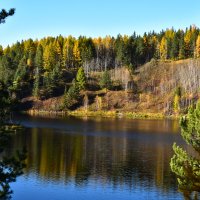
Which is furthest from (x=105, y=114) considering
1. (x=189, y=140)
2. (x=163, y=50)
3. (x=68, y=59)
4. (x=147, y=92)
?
(x=189, y=140)

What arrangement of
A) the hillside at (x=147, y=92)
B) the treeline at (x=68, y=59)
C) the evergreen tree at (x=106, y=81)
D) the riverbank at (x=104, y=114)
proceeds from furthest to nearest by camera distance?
the treeline at (x=68, y=59) → the evergreen tree at (x=106, y=81) → the hillside at (x=147, y=92) → the riverbank at (x=104, y=114)

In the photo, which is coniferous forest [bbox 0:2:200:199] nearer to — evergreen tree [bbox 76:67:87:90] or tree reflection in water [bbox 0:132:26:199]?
evergreen tree [bbox 76:67:87:90]

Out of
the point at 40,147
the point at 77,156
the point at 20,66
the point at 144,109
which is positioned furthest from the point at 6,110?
the point at 20,66

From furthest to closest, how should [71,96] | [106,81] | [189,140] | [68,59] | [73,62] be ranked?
[73,62]
[68,59]
[106,81]
[71,96]
[189,140]

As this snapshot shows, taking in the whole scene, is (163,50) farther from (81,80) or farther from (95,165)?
(95,165)

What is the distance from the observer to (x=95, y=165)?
61.3 metres

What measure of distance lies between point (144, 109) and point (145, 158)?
9550cm

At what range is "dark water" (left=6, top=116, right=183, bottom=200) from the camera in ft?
156

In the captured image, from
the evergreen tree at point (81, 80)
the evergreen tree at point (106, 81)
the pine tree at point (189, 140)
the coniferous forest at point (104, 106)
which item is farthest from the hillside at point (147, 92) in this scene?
the pine tree at point (189, 140)

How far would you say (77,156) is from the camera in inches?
2689

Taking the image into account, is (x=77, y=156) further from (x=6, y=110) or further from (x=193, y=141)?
(x=6, y=110)

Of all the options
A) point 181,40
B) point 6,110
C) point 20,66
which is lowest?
point 6,110

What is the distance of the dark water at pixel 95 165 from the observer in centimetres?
4769

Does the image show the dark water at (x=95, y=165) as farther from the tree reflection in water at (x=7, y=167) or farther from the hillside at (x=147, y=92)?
the hillside at (x=147, y=92)
